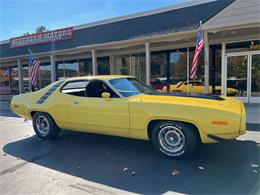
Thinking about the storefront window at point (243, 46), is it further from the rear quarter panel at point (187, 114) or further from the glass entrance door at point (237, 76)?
the rear quarter panel at point (187, 114)

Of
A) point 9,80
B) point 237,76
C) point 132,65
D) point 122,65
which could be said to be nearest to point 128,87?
point 237,76

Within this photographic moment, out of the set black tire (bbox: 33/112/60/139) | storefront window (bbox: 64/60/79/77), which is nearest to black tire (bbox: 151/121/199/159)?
black tire (bbox: 33/112/60/139)

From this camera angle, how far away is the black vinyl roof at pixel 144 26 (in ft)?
32.8

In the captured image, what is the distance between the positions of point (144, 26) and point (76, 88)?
7.23 meters

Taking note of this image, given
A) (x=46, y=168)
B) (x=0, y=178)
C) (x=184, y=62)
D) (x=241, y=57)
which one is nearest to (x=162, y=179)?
(x=46, y=168)

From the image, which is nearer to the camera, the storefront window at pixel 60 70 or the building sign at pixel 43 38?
the building sign at pixel 43 38

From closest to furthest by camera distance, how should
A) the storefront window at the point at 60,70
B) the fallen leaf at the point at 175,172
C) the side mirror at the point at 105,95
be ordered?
1. the fallen leaf at the point at 175,172
2. the side mirror at the point at 105,95
3. the storefront window at the point at 60,70

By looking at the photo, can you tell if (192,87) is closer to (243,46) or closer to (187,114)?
(243,46)

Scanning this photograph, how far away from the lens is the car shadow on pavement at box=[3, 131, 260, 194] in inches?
129

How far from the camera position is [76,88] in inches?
222

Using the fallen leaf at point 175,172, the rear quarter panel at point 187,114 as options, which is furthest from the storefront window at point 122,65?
the fallen leaf at point 175,172

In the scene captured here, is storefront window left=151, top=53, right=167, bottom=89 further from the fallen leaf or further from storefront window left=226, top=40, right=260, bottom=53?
the fallen leaf

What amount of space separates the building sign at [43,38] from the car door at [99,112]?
36.2 feet

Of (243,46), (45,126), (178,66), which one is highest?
(243,46)
